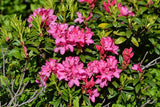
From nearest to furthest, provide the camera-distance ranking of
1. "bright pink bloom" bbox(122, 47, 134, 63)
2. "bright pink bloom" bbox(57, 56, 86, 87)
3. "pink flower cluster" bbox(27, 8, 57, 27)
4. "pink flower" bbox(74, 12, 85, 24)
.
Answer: "bright pink bloom" bbox(57, 56, 86, 87) < "bright pink bloom" bbox(122, 47, 134, 63) < "pink flower cluster" bbox(27, 8, 57, 27) < "pink flower" bbox(74, 12, 85, 24)

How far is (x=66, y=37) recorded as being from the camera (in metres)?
2.39

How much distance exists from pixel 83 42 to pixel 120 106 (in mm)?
776

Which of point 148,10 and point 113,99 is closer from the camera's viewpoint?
point 113,99

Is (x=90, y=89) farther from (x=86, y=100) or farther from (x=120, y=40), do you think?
(x=120, y=40)

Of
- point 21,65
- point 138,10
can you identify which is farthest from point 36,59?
point 138,10

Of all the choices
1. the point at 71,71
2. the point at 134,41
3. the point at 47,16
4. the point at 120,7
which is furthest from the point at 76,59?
the point at 120,7

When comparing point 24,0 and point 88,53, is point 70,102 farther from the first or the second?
point 24,0

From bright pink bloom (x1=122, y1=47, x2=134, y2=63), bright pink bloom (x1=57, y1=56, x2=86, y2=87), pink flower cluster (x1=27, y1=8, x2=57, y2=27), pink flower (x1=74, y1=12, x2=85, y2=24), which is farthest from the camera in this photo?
pink flower (x1=74, y1=12, x2=85, y2=24)

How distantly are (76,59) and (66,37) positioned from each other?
0.74 ft

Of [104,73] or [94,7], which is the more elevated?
[94,7]

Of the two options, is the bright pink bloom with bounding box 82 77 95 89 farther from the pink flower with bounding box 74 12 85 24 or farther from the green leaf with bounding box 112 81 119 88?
the pink flower with bounding box 74 12 85 24

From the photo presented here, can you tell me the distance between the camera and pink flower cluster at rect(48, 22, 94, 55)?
2.36 metres

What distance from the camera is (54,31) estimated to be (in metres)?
2.39

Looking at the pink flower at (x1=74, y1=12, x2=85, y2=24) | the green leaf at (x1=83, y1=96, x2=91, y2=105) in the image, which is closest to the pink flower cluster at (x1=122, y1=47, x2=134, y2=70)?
the green leaf at (x1=83, y1=96, x2=91, y2=105)
